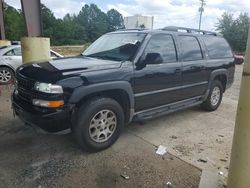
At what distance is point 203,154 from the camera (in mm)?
4211

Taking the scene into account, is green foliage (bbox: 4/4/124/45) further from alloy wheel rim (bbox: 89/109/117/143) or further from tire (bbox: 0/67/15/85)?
alloy wheel rim (bbox: 89/109/117/143)

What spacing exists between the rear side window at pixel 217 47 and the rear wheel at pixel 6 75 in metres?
6.72

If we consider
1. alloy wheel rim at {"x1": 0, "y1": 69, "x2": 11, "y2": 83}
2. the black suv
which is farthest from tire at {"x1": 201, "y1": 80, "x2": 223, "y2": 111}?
alloy wheel rim at {"x1": 0, "y1": 69, "x2": 11, "y2": 83}

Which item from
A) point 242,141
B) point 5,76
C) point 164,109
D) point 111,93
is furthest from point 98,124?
point 5,76

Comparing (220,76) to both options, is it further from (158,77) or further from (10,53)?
(10,53)

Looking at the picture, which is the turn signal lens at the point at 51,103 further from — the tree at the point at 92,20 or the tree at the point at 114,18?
the tree at the point at 114,18

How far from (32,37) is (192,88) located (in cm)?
414

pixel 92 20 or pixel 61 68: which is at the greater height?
pixel 92 20

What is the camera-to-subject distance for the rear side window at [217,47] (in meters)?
6.09

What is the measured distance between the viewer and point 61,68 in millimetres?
3852

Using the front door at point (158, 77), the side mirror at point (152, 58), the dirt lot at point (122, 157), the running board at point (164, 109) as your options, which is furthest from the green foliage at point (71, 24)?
the side mirror at point (152, 58)

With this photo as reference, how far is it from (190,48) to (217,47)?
3.87ft

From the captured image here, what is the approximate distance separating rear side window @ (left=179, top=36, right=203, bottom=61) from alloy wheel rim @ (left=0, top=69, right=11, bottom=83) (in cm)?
660

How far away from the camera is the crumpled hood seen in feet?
12.1
